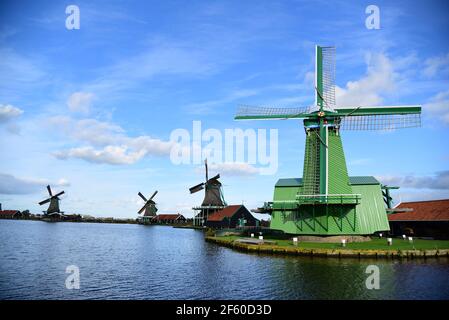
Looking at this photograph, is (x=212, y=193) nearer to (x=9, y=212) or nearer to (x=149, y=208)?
(x=149, y=208)

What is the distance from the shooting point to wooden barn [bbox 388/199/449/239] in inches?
1702

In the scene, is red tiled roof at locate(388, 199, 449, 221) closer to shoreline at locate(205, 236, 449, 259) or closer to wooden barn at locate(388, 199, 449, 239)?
wooden barn at locate(388, 199, 449, 239)

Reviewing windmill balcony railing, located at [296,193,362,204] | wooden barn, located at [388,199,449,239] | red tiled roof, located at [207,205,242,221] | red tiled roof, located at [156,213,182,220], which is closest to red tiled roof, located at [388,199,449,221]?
wooden barn, located at [388,199,449,239]

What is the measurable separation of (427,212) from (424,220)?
1.58m

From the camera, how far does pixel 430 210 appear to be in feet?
152

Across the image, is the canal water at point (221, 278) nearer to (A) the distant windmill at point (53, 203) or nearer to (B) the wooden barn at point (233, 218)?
(B) the wooden barn at point (233, 218)

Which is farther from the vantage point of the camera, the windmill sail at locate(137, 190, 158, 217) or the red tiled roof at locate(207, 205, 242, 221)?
the windmill sail at locate(137, 190, 158, 217)

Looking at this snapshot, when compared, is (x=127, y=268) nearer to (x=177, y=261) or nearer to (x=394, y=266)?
(x=177, y=261)

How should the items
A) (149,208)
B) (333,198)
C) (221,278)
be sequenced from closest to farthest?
(221,278)
(333,198)
(149,208)

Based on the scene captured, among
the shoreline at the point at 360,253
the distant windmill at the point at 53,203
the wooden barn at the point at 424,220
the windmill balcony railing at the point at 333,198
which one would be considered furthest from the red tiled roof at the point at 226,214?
the distant windmill at the point at 53,203

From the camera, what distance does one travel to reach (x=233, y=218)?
276ft

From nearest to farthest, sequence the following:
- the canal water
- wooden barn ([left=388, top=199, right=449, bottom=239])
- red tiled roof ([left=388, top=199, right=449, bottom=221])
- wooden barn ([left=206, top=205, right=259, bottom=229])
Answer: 1. the canal water
2. wooden barn ([left=388, top=199, right=449, bottom=239])
3. red tiled roof ([left=388, top=199, right=449, bottom=221])
4. wooden barn ([left=206, top=205, right=259, bottom=229])

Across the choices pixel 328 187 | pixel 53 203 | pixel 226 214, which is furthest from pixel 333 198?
pixel 53 203

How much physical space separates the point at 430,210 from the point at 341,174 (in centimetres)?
1449
